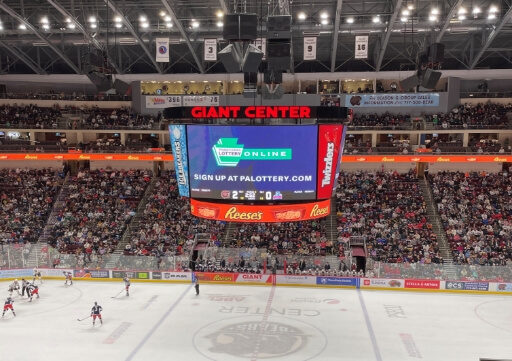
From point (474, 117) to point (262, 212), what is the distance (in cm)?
2731

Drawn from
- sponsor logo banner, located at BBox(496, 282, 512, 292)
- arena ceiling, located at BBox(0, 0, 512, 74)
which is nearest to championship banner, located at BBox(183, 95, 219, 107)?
arena ceiling, located at BBox(0, 0, 512, 74)

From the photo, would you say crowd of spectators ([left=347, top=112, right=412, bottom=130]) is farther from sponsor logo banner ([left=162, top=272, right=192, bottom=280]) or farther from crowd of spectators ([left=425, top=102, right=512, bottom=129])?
sponsor logo banner ([left=162, top=272, right=192, bottom=280])

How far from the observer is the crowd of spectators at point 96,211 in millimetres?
31406

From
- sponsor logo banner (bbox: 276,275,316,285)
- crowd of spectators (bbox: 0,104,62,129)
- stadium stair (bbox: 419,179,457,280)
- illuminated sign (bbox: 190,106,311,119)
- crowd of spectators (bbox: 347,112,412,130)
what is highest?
crowd of spectators (bbox: 0,104,62,129)

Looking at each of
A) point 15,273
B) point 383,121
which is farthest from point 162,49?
point 383,121

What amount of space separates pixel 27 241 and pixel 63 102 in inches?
566

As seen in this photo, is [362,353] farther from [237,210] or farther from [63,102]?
[63,102]

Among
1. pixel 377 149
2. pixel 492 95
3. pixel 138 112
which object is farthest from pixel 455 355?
pixel 138 112

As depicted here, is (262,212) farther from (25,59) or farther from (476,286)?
(25,59)

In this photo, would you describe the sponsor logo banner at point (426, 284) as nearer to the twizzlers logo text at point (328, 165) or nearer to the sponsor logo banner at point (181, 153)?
the twizzlers logo text at point (328, 165)

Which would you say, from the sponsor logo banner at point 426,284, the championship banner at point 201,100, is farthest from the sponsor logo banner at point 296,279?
the championship banner at point 201,100

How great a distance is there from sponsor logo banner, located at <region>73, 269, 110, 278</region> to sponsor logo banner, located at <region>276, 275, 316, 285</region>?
1012cm

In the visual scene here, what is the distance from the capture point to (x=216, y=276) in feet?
91.1

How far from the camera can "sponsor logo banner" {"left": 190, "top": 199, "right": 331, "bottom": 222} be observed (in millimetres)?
17719
